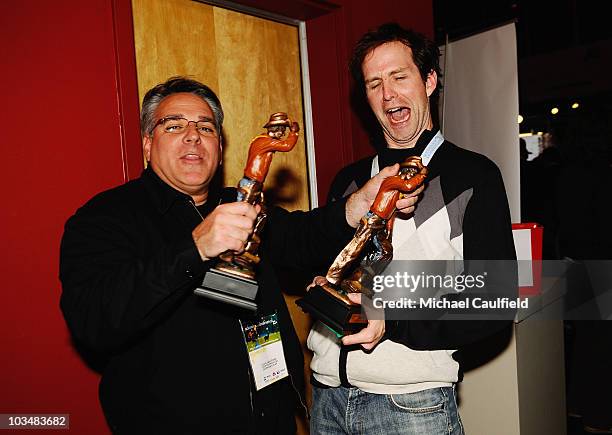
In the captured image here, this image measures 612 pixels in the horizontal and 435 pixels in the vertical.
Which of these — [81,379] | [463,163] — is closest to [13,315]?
[81,379]

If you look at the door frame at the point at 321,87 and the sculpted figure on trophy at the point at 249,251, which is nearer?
the sculpted figure on trophy at the point at 249,251

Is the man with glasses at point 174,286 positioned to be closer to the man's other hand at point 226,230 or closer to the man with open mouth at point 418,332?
the man's other hand at point 226,230

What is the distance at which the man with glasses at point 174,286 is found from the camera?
48.8 inches

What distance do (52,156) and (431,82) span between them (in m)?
1.31

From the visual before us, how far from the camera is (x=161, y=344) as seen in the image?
1.46 metres

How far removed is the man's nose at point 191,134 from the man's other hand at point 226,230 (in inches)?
16.8

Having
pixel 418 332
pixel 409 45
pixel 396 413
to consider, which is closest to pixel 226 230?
pixel 418 332

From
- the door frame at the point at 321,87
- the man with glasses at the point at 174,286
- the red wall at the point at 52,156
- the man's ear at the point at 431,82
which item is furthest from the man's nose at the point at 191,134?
the door frame at the point at 321,87

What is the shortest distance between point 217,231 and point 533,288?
1.84m

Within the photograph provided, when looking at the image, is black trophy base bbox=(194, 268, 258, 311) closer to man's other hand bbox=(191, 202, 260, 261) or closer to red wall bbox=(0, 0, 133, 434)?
Result: man's other hand bbox=(191, 202, 260, 261)

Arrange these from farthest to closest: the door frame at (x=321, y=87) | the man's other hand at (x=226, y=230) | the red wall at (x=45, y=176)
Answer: the door frame at (x=321, y=87) < the red wall at (x=45, y=176) < the man's other hand at (x=226, y=230)

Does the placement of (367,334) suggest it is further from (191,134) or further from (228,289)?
(191,134)

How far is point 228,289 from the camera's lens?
127 centimetres

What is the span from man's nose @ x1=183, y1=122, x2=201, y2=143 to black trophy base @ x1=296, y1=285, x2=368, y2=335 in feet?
1.82
